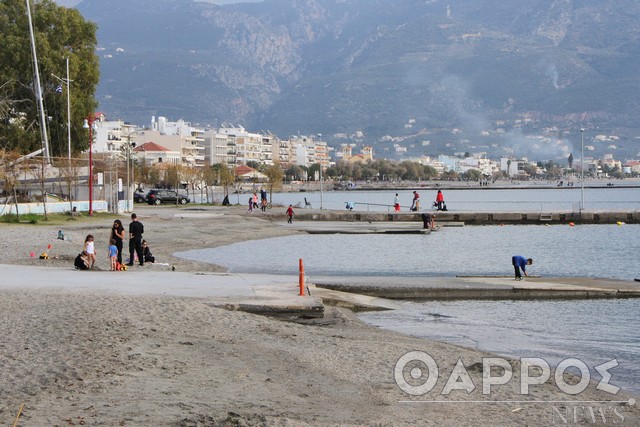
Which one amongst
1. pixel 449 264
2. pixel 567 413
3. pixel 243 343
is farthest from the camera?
pixel 449 264

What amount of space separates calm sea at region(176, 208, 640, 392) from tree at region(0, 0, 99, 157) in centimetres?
2574

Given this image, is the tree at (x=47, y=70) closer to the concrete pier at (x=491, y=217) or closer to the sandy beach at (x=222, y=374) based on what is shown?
the concrete pier at (x=491, y=217)

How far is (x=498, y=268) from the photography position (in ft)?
132

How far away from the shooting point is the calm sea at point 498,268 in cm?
1948

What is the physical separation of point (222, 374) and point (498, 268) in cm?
2846

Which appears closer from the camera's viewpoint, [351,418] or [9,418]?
[9,418]

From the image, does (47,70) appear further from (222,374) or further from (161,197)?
(222,374)

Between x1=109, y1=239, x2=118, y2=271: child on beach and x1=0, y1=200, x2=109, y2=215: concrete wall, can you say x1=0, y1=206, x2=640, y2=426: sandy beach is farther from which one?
x1=0, y1=200, x2=109, y2=215: concrete wall

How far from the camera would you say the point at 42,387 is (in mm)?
11617

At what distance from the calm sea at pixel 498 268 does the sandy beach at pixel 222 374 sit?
8.08 ft

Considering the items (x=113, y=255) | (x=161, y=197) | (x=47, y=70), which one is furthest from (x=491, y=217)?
(x=113, y=255)

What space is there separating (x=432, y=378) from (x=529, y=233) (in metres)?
55.0

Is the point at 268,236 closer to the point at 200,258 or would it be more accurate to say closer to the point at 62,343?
the point at 200,258

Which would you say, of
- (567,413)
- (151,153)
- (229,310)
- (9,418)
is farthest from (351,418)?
(151,153)
